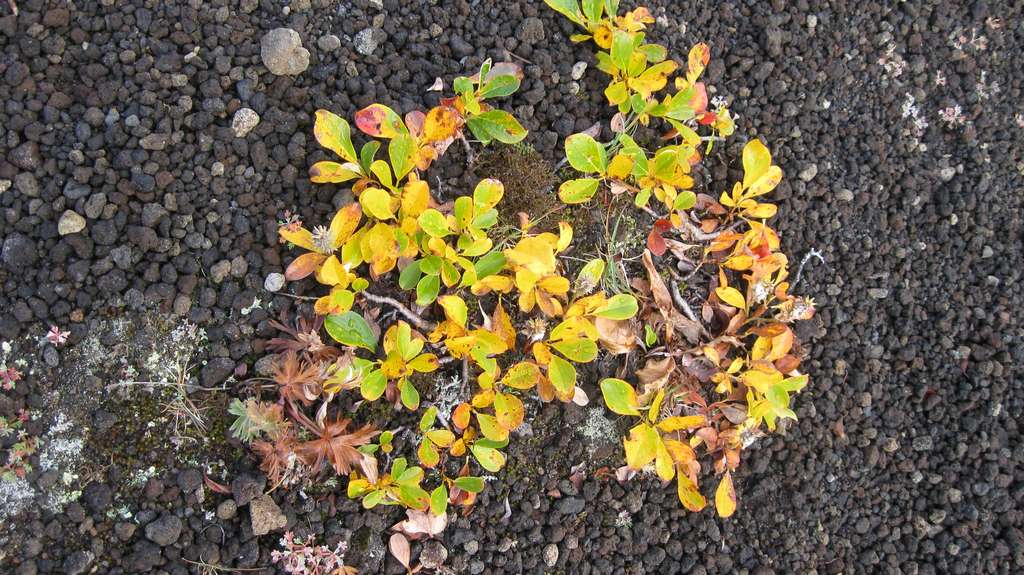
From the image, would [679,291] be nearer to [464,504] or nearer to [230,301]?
[464,504]

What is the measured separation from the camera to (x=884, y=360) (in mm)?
2230

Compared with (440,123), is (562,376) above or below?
below

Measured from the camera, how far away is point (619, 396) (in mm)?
1924

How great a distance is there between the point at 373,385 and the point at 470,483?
33 centimetres

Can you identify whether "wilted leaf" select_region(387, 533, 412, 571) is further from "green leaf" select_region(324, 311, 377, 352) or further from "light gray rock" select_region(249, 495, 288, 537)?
"green leaf" select_region(324, 311, 377, 352)

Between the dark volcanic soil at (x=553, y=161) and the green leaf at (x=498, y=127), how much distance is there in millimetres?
125

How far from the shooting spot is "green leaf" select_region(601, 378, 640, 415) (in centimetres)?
192

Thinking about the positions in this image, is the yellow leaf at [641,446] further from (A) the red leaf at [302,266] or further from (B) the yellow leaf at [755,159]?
(A) the red leaf at [302,266]

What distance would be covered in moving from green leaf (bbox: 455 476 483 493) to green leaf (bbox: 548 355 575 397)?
0.93 feet

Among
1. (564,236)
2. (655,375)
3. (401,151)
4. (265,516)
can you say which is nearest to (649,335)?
(655,375)

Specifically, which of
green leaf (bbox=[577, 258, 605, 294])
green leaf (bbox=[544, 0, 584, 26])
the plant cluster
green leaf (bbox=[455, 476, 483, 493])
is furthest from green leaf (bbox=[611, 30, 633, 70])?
green leaf (bbox=[455, 476, 483, 493])

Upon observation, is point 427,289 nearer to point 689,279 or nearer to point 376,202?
point 376,202

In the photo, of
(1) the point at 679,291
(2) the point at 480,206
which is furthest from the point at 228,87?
(1) the point at 679,291

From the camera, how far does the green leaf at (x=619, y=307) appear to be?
1900 mm
